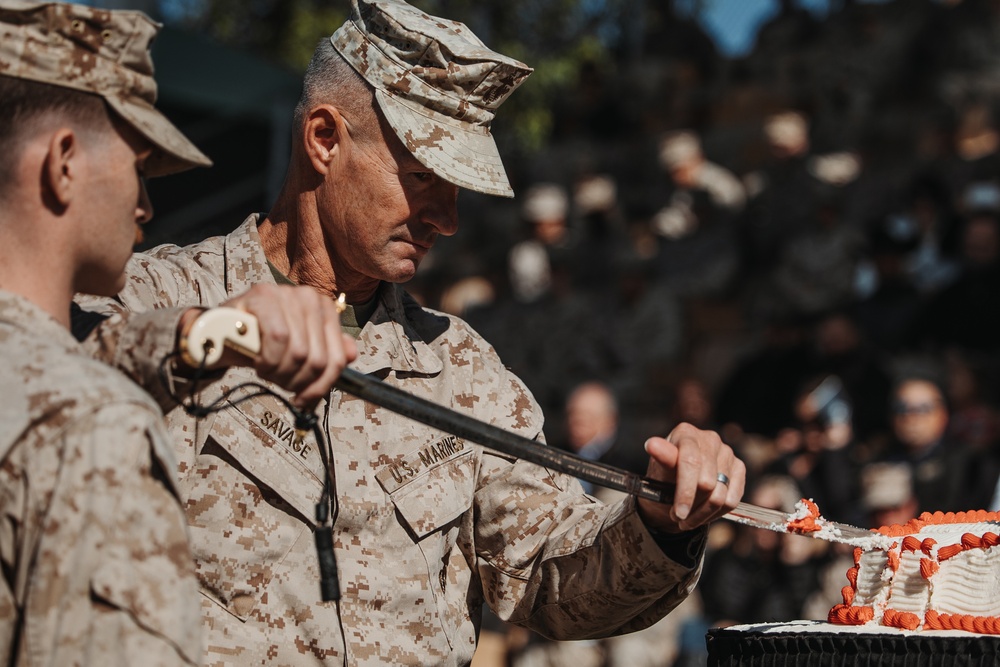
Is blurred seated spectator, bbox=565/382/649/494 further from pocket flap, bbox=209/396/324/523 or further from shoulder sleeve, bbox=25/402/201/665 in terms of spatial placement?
shoulder sleeve, bbox=25/402/201/665

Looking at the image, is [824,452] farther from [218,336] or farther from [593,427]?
[218,336]

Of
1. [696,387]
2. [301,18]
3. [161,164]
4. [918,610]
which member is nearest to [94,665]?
[161,164]

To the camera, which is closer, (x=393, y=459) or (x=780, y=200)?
(x=393, y=459)

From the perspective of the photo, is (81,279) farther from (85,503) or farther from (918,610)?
(918,610)

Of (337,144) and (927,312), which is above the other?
(337,144)

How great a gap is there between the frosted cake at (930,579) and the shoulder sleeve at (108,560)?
5.07 feet

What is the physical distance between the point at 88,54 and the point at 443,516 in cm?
128

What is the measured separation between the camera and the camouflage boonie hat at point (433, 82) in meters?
2.98

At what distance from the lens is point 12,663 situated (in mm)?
1833

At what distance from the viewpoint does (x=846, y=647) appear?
273 centimetres

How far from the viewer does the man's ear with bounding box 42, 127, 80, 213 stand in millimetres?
1968

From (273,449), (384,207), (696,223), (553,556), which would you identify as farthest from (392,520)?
→ (696,223)

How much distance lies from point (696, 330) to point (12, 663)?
10974mm

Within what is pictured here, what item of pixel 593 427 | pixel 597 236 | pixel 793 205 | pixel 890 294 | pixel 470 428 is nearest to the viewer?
pixel 470 428
